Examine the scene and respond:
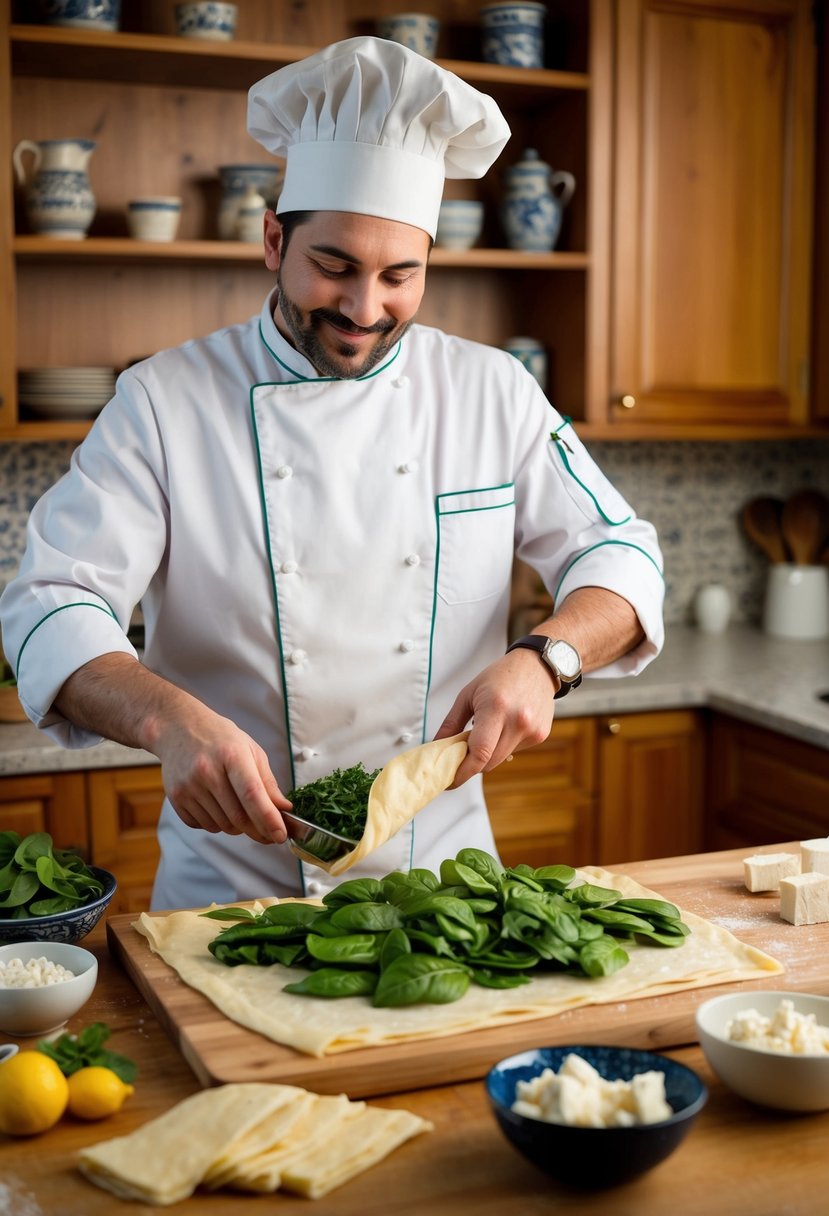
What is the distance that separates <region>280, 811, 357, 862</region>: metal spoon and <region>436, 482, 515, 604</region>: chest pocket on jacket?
0.57 meters

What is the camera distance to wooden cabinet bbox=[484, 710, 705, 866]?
2768 millimetres

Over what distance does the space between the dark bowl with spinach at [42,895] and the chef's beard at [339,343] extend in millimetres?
700

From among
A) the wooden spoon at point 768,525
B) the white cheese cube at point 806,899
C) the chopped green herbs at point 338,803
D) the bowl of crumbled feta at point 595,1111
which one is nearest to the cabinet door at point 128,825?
the chopped green herbs at point 338,803

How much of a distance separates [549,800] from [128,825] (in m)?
0.88

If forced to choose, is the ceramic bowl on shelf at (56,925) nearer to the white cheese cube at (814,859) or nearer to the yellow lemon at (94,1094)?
the yellow lemon at (94,1094)

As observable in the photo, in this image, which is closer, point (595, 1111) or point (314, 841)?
point (595, 1111)

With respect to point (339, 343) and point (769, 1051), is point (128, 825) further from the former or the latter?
point (769, 1051)

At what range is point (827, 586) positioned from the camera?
3.38m

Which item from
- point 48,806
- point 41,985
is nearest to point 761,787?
point 48,806

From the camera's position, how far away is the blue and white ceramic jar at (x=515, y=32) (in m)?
2.88

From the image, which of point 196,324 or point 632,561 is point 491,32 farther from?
point 632,561

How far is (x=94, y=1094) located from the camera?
0.99 metres

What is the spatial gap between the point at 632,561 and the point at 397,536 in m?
0.32

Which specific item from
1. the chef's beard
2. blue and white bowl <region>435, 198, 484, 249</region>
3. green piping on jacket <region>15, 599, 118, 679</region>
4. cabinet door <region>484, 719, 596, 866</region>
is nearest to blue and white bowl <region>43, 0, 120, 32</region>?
blue and white bowl <region>435, 198, 484, 249</region>
